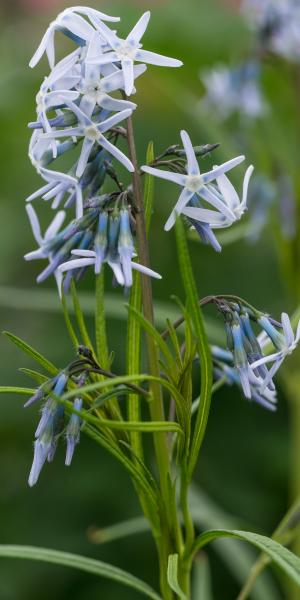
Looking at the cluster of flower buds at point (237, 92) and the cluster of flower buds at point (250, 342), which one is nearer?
the cluster of flower buds at point (250, 342)

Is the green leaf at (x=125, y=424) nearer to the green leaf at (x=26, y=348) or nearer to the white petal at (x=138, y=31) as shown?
the green leaf at (x=26, y=348)

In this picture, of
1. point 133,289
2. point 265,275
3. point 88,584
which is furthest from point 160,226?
point 133,289

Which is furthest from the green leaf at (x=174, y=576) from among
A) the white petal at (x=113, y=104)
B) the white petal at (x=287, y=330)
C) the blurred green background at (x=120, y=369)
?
the blurred green background at (x=120, y=369)

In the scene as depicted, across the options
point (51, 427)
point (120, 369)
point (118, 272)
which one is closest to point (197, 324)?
point (118, 272)

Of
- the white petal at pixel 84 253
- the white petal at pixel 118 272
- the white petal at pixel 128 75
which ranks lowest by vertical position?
the white petal at pixel 118 272

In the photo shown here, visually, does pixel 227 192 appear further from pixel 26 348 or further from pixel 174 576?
pixel 174 576

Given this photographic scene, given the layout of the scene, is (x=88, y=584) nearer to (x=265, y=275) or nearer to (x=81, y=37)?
(x=265, y=275)
